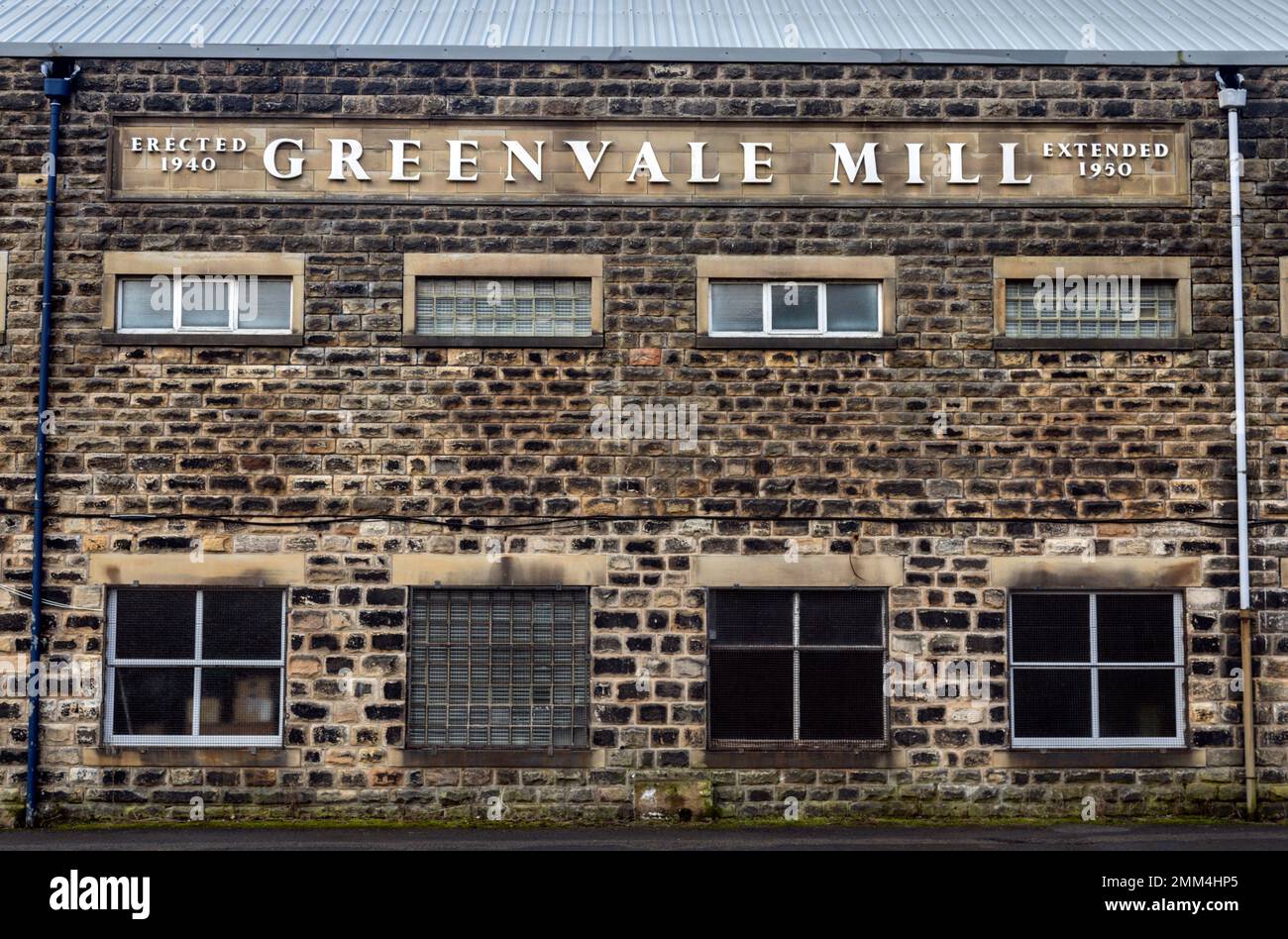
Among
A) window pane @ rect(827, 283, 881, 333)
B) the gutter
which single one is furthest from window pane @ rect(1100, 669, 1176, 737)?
window pane @ rect(827, 283, 881, 333)

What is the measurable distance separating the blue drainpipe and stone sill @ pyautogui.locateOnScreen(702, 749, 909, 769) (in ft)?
19.5

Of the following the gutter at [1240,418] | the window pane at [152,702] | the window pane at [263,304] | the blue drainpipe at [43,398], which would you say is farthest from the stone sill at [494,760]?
the gutter at [1240,418]

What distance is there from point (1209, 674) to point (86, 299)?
10784 millimetres

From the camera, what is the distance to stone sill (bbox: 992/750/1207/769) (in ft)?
Result: 40.4

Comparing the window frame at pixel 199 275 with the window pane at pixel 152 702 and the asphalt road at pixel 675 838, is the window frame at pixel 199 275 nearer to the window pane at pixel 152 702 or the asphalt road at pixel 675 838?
the window pane at pixel 152 702

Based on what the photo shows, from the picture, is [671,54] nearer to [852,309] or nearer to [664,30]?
[664,30]

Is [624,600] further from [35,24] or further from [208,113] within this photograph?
[35,24]

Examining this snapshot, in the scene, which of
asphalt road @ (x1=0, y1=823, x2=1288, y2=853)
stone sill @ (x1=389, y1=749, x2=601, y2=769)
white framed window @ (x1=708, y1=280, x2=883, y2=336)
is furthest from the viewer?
white framed window @ (x1=708, y1=280, x2=883, y2=336)

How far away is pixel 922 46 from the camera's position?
13211mm

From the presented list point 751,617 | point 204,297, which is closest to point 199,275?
point 204,297

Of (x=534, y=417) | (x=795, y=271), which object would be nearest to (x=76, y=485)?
(x=534, y=417)

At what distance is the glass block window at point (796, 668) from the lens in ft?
40.8

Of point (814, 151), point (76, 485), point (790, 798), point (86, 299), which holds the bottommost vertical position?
point (790, 798)

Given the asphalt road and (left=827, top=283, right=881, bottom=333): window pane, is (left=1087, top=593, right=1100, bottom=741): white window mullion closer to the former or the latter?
the asphalt road
